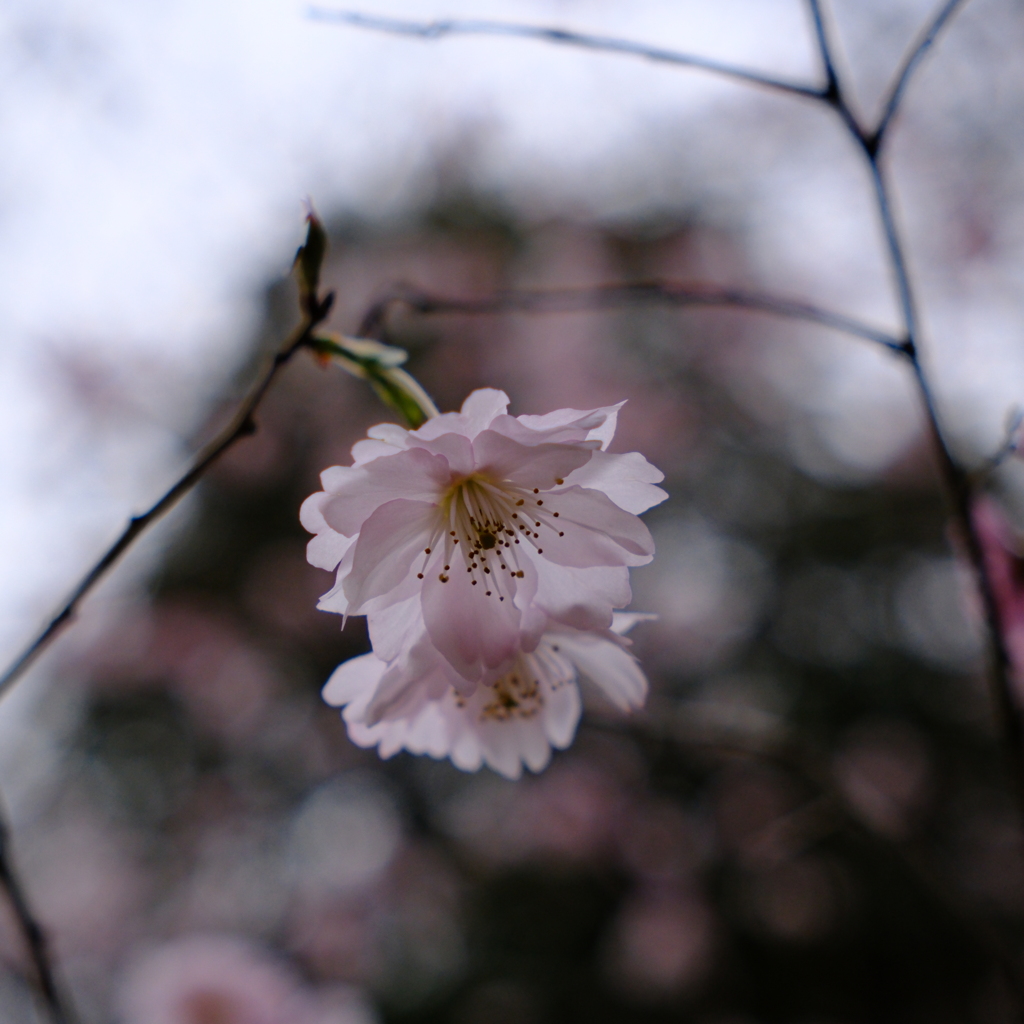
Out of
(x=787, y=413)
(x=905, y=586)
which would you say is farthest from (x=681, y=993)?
(x=787, y=413)

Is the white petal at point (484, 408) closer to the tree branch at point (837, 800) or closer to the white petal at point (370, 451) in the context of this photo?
the white petal at point (370, 451)

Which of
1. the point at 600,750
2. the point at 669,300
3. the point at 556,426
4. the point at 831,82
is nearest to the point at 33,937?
the point at 556,426

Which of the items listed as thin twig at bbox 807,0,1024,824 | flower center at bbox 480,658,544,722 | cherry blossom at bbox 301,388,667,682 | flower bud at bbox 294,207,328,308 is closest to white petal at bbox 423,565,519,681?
cherry blossom at bbox 301,388,667,682

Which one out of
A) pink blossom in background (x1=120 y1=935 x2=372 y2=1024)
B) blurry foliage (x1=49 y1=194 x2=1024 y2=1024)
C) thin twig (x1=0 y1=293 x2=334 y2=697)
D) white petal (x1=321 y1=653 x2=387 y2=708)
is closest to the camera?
thin twig (x1=0 y1=293 x2=334 y2=697)

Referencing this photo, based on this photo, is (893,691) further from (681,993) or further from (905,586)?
(681,993)

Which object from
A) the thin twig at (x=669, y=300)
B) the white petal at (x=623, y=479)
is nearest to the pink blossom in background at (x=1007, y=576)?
the thin twig at (x=669, y=300)

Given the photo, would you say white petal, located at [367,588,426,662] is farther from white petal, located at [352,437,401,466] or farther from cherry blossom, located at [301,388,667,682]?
white petal, located at [352,437,401,466]

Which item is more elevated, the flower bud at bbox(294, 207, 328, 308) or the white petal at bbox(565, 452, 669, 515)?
the white petal at bbox(565, 452, 669, 515)
